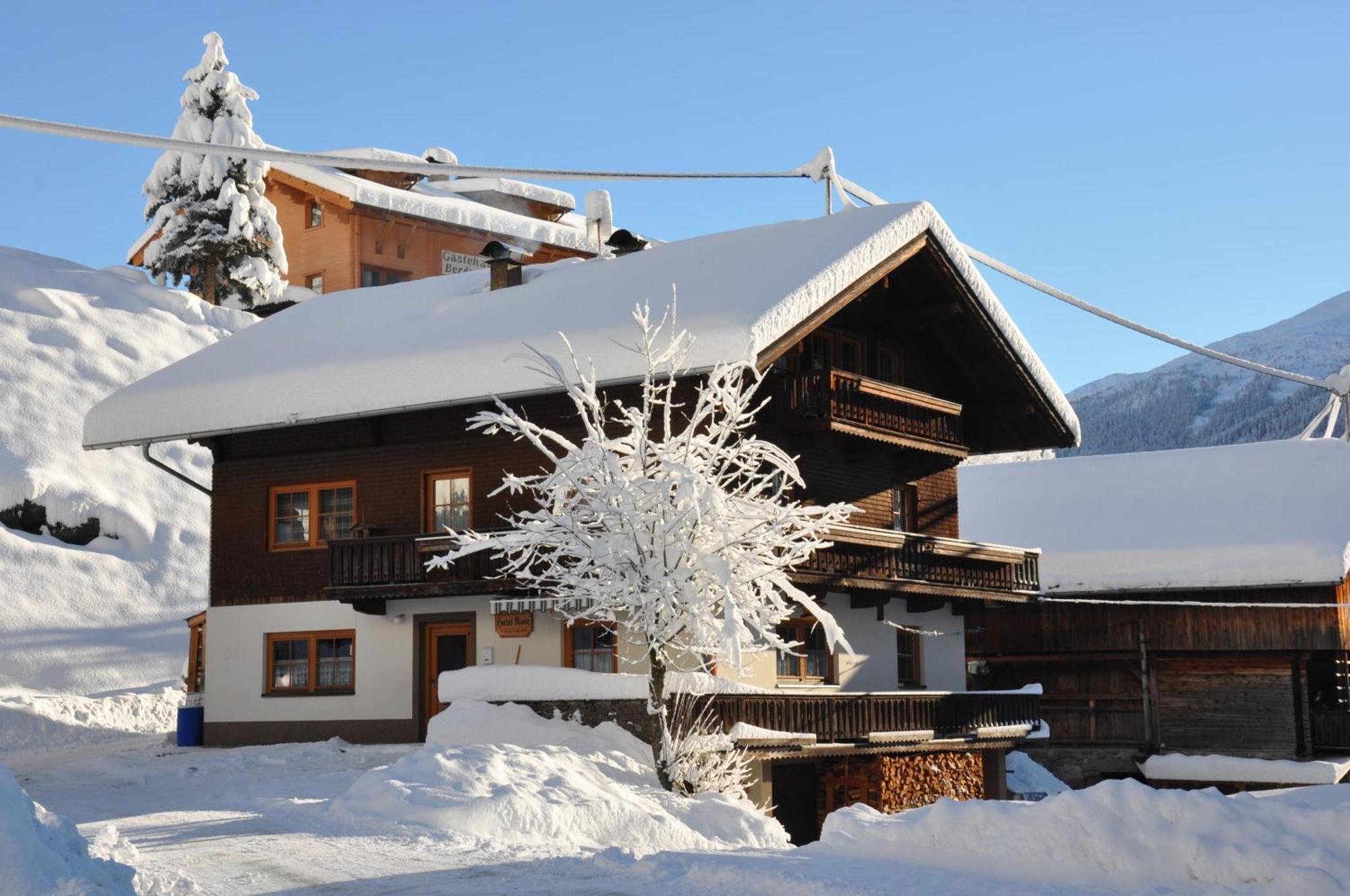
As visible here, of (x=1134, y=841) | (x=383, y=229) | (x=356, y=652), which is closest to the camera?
(x=1134, y=841)

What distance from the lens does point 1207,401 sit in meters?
168

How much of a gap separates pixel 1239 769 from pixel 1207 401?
140616 millimetres

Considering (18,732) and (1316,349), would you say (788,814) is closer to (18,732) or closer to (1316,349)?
(18,732)

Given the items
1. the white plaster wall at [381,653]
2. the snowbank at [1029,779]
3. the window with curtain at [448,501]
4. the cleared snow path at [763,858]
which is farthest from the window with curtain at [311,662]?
the snowbank at [1029,779]

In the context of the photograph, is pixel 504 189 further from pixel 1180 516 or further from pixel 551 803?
pixel 551 803

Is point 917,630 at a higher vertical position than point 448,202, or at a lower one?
lower

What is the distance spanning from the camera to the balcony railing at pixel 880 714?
77.5 feet

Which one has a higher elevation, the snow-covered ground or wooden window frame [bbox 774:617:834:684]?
wooden window frame [bbox 774:617:834:684]

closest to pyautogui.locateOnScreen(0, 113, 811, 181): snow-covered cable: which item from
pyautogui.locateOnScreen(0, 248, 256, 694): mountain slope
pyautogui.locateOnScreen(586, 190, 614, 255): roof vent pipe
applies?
pyautogui.locateOnScreen(586, 190, 614, 255): roof vent pipe

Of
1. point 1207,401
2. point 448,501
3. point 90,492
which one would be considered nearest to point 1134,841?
point 448,501

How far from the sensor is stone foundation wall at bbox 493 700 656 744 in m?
23.0

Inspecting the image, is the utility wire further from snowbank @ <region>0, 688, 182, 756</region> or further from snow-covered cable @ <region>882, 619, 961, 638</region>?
snowbank @ <region>0, 688, 182, 756</region>

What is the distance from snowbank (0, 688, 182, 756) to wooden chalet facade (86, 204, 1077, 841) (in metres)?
6.37

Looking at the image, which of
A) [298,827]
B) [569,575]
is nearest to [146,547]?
[569,575]
